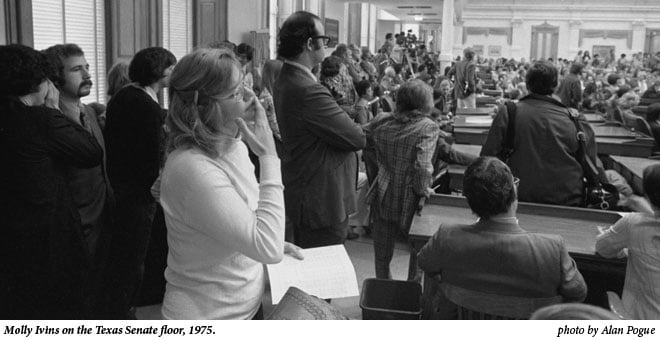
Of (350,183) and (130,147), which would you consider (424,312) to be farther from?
(130,147)

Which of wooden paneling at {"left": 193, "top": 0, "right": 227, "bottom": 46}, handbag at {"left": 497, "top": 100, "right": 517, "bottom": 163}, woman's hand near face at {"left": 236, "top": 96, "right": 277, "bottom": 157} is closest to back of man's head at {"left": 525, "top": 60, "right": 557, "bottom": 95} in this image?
handbag at {"left": 497, "top": 100, "right": 517, "bottom": 163}

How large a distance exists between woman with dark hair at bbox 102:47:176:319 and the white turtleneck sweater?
1.23m

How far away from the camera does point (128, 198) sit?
257 centimetres

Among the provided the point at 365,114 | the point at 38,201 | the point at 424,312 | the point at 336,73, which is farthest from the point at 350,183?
the point at 365,114

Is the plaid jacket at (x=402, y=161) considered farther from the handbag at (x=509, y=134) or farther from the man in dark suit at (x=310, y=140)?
the man in dark suit at (x=310, y=140)

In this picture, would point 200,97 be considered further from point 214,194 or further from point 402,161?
point 402,161

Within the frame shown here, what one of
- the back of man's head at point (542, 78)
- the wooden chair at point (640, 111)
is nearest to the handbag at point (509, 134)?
the back of man's head at point (542, 78)

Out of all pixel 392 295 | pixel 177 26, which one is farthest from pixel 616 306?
pixel 177 26

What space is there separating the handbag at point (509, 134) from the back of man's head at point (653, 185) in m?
0.96

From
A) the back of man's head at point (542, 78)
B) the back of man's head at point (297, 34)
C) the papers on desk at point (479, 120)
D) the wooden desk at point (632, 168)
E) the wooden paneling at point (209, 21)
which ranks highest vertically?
→ the wooden paneling at point (209, 21)

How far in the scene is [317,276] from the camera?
4.88ft

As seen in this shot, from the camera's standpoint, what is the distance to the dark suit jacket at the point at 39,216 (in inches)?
71.9

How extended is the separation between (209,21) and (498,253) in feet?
19.8

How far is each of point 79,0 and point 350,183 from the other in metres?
3.49
